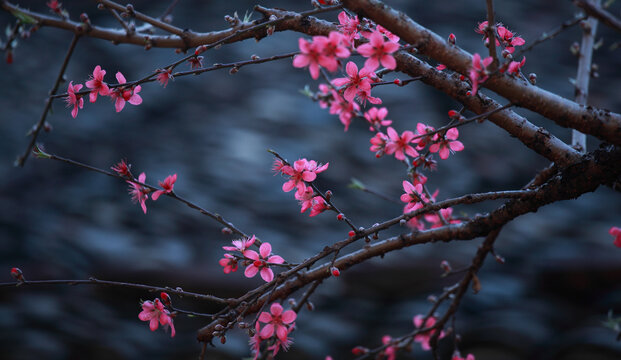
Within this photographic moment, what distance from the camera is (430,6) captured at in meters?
4.69

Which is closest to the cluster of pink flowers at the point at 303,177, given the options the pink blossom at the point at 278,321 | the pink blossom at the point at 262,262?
the pink blossom at the point at 262,262

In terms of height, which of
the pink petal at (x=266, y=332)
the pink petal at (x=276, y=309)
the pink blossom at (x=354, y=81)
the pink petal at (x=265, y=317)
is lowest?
the pink petal at (x=266, y=332)

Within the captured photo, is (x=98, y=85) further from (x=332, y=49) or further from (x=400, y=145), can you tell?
(x=400, y=145)

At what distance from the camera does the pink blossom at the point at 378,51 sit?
95cm

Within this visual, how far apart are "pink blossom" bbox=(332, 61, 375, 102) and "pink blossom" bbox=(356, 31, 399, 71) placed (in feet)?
0.38

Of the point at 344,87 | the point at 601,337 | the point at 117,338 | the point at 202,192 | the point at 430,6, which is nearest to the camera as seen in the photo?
the point at 344,87

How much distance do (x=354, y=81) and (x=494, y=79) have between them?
33cm

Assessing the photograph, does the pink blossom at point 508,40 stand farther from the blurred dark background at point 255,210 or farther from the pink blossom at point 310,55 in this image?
the blurred dark background at point 255,210

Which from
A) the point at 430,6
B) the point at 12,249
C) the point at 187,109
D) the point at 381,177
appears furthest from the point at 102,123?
the point at 430,6

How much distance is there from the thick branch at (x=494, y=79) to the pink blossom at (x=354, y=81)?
0.55 feet

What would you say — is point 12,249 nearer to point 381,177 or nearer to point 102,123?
point 102,123

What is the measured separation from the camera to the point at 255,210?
367cm

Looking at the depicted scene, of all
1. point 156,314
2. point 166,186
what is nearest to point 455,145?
point 166,186

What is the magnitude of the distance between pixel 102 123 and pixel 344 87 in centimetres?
362
